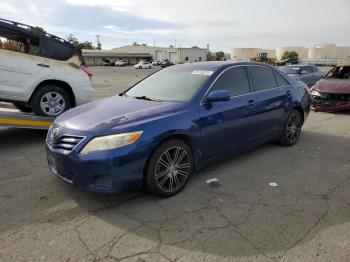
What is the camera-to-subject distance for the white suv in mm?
6168

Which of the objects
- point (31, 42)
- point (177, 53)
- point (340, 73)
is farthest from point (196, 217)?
point (177, 53)

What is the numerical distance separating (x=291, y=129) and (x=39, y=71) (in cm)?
499

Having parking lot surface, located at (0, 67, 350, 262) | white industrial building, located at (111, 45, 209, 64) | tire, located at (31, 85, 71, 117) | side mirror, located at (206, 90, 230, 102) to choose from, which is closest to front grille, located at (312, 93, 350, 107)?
parking lot surface, located at (0, 67, 350, 262)

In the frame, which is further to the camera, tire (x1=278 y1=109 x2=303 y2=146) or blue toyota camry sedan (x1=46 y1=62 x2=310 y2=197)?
tire (x1=278 y1=109 x2=303 y2=146)

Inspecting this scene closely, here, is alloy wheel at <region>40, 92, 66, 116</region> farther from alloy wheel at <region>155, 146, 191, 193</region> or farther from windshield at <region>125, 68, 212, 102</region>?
alloy wheel at <region>155, 146, 191, 193</region>

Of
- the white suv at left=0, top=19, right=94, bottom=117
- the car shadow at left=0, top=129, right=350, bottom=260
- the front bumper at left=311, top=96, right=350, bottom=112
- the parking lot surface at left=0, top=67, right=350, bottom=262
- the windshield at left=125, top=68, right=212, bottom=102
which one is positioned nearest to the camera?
the parking lot surface at left=0, top=67, right=350, bottom=262

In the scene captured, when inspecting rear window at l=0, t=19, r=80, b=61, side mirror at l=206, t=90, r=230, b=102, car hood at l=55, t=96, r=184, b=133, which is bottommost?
car hood at l=55, t=96, r=184, b=133

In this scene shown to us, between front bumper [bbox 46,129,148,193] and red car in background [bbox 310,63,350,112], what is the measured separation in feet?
26.5

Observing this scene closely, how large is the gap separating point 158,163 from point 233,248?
1.30 metres

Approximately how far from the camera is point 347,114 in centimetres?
976

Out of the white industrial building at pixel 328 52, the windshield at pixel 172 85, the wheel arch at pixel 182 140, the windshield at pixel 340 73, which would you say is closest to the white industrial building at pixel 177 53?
the white industrial building at pixel 328 52

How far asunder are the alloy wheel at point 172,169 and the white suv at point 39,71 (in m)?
3.78

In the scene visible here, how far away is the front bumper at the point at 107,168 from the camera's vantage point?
134 inches

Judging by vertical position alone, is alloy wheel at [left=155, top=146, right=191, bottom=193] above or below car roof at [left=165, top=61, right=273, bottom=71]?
below
